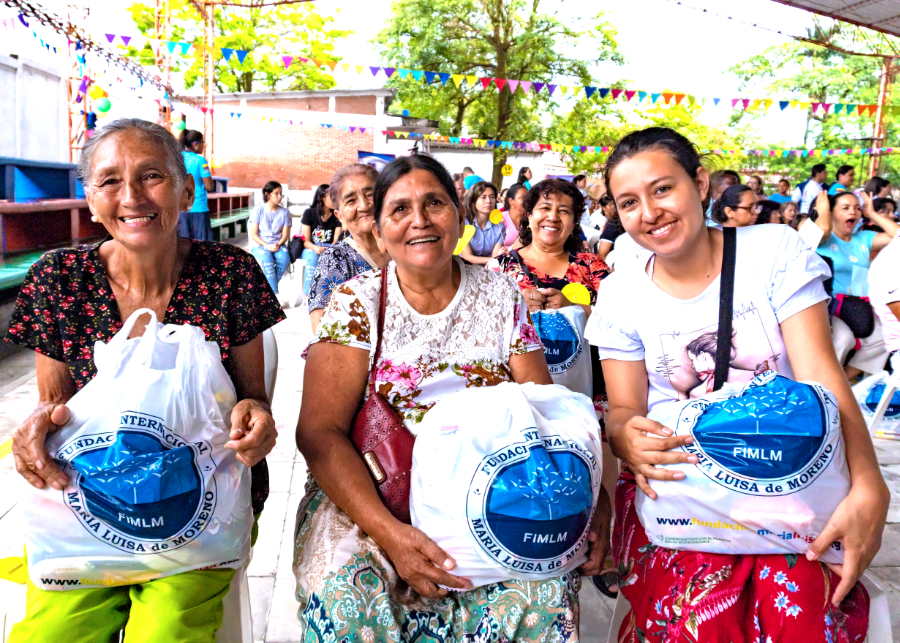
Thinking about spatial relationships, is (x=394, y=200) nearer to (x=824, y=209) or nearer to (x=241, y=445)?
(x=241, y=445)

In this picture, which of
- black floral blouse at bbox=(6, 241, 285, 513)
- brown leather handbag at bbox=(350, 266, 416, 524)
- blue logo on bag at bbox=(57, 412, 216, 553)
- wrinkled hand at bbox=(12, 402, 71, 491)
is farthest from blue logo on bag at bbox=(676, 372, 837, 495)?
wrinkled hand at bbox=(12, 402, 71, 491)

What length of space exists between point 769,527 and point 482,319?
3.02 ft

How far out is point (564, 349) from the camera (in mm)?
2730

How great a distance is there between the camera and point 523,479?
142cm

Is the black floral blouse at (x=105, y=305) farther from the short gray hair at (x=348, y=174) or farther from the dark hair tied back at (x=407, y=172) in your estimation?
the short gray hair at (x=348, y=174)

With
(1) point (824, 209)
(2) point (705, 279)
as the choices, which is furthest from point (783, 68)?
(2) point (705, 279)

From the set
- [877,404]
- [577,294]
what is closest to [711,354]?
[577,294]

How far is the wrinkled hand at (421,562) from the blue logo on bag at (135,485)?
0.47 m

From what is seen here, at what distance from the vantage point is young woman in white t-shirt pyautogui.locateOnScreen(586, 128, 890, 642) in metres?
1.48

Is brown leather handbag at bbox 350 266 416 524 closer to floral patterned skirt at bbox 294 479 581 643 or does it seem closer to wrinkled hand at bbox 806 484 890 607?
floral patterned skirt at bbox 294 479 581 643

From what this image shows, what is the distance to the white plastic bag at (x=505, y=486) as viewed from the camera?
142cm

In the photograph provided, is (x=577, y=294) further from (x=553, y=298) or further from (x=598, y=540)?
(x=598, y=540)

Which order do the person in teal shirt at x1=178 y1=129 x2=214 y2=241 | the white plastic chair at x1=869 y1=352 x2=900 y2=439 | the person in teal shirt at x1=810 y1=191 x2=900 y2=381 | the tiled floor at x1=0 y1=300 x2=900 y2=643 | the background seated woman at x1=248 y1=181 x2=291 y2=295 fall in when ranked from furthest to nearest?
1. the background seated woman at x1=248 y1=181 x2=291 y2=295
2. the person in teal shirt at x1=178 y1=129 x2=214 y2=241
3. the person in teal shirt at x1=810 y1=191 x2=900 y2=381
4. the white plastic chair at x1=869 y1=352 x2=900 y2=439
5. the tiled floor at x1=0 y1=300 x2=900 y2=643

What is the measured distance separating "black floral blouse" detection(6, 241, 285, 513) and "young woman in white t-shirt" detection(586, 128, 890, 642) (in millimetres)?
1014
